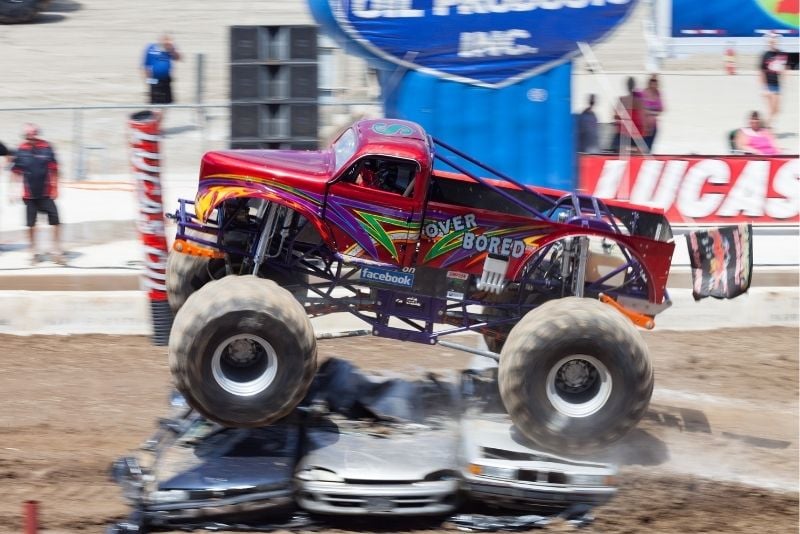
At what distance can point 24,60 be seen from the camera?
22.0m

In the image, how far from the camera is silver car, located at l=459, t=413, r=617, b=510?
693 centimetres

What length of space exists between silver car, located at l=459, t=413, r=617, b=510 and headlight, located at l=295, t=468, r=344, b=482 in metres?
0.80

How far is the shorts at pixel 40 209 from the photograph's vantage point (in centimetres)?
1208

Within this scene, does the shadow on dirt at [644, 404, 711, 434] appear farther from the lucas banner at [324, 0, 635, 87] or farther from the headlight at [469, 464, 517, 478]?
the lucas banner at [324, 0, 635, 87]

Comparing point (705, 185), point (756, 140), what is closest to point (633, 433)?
point (705, 185)

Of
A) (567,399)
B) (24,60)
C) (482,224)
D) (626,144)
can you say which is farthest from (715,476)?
(24,60)

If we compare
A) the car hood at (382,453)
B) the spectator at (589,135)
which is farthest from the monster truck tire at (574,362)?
the spectator at (589,135)

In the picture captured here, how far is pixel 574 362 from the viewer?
7.38m

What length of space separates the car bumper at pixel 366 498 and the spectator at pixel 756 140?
8.50 meters

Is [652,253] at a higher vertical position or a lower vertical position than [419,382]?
higher

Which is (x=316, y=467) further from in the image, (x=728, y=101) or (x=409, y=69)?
(x=728, y=101)

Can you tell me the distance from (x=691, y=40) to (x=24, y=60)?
12849 millimetres

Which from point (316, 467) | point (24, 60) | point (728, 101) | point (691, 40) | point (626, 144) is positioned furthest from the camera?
point (24, 60)

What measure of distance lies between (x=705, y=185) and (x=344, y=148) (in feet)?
19.9
